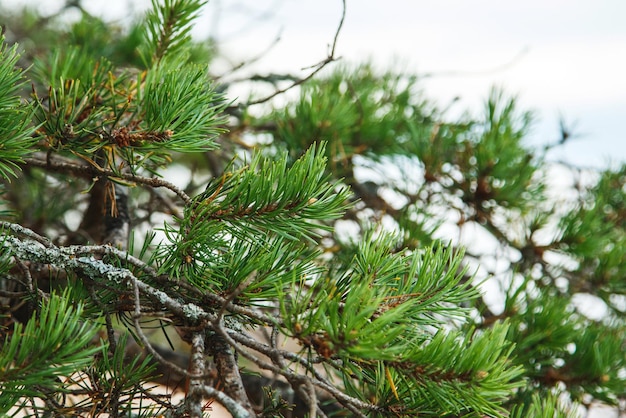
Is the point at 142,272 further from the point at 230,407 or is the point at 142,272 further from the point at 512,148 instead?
the point at 512,148

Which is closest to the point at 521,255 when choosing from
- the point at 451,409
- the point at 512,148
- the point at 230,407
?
the point at 512,148

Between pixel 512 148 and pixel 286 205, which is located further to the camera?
pixel 512 148

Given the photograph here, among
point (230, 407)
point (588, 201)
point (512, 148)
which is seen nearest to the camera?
point (230, 407)

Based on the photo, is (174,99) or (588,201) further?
(588,201)

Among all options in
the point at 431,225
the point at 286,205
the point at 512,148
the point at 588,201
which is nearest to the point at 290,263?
the point at 286,205

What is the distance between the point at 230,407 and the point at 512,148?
573 mm

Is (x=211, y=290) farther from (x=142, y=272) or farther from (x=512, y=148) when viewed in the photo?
(x=512, y=148)

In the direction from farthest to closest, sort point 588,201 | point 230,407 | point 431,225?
point 588,201 → point 431,225 → point 230,407

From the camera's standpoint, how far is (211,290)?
40cm

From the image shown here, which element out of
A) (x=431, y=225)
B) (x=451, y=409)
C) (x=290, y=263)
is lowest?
(x=451, y=409)

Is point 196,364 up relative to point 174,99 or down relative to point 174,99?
Answer: down

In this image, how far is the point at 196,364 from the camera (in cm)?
35

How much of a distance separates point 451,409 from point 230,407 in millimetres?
139

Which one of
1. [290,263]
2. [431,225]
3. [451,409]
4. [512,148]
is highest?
[512,148]
